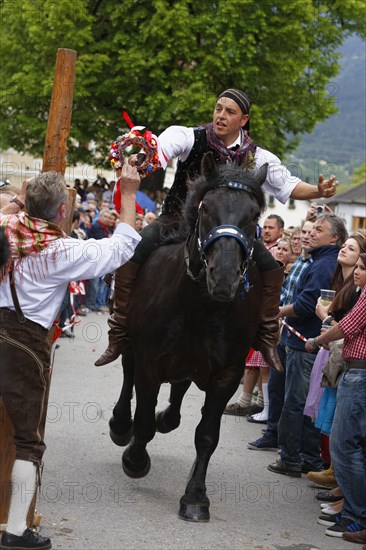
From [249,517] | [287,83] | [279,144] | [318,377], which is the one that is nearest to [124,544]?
[249,517]

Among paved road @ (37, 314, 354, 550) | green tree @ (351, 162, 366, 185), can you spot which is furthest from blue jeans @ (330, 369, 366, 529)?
green tree @ (351, 162, 366, 185)

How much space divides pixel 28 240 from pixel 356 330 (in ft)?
8.25

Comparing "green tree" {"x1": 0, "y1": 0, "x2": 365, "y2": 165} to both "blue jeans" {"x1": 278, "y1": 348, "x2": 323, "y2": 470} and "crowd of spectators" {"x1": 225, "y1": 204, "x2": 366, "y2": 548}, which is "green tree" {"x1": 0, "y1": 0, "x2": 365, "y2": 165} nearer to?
"crowd of spectators" {"x1": 225, "y1": 204, "x2": 366, "y2": 548}

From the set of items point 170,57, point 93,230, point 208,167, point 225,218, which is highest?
point 170,57

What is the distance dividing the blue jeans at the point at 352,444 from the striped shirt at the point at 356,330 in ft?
0.43

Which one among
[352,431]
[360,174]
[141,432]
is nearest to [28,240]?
[141,432]

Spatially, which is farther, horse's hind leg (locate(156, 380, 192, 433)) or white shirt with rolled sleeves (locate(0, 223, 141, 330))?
horse's hind leg (locate(156, 380, 192, 433))

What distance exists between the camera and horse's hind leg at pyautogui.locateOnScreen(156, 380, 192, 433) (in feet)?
26.0

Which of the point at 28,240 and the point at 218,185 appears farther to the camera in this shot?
the point at 218,185

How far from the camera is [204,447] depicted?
6.52m

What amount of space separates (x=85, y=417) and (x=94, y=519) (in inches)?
137

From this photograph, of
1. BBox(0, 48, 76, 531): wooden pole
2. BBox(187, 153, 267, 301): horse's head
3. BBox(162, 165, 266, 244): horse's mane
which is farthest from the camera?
BBox(162, 165, 266, 244): horse's mane

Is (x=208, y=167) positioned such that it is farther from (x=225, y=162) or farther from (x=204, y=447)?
(x=204, y=447)

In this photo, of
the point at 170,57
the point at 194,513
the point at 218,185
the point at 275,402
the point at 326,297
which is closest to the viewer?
A: the point at 218,185
